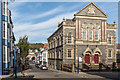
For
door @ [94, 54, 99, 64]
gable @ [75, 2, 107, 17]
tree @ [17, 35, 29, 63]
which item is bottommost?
door @ [94, 54, 99, 64]

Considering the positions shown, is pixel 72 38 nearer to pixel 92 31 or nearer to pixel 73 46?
pixel 73 46

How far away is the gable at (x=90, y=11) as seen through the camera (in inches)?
1486

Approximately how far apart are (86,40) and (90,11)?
727cm

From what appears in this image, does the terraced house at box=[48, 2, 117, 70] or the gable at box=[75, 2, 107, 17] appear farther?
the gable at box=[75, 2, 107, 17]

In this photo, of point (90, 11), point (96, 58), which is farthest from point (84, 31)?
point (96, 58)

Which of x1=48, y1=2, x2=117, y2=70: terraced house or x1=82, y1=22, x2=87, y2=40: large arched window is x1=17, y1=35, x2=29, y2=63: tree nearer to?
x1=48, y1=2, x2=117, y2=70: terraced house

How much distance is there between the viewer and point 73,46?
124 feet

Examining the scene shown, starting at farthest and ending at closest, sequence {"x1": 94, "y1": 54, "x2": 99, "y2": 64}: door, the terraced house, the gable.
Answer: {"x1": 94, "y1": 54, "x2": 99, "y2": 64}: door < the gable < the terraced house

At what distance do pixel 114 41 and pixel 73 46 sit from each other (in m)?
11.2

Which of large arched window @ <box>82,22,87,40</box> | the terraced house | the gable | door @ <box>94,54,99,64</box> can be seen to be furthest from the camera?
large arched window @ <box>82,22,87,40</box>

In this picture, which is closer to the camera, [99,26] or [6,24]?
[6,24]

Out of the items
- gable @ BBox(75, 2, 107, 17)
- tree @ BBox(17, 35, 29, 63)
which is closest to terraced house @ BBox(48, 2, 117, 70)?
gable @ BBox(75, 2, 107, 17)

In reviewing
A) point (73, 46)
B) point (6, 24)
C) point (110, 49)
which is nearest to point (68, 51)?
point (73, 46)

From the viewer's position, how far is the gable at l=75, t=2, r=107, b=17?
124ft
